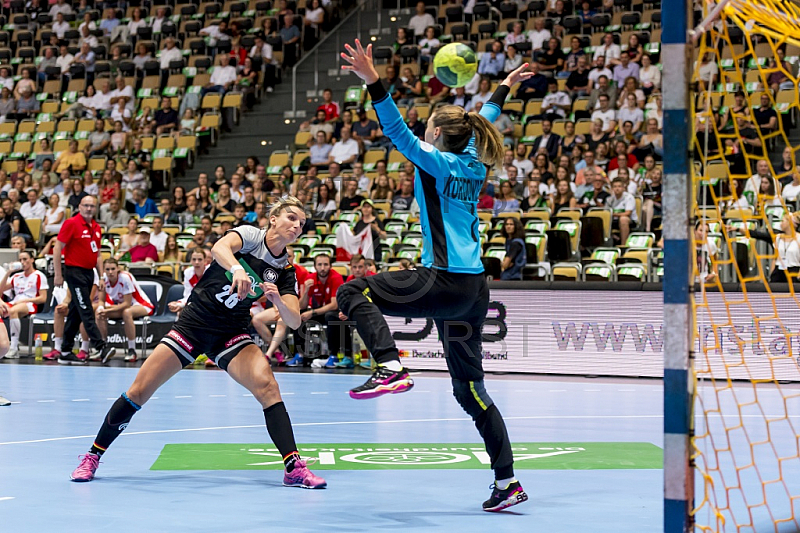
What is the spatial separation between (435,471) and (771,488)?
6.86 feet

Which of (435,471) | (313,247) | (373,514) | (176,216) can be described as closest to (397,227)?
(313,247)

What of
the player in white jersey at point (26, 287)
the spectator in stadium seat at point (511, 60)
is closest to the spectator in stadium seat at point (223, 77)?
the spectator in stadium seat at point (511, 60)

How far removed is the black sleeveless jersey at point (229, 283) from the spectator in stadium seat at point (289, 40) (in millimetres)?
18718

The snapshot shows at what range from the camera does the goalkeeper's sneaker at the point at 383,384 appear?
16.0 feet

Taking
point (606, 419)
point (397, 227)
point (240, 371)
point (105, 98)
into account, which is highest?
point (105, 98)

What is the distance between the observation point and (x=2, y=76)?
26.5 meters

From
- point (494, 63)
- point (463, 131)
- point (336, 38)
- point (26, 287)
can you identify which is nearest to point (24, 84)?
point (336, 38)

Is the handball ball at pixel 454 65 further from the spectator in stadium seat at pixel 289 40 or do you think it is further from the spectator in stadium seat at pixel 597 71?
the spectator in stadium seat at pixel 289 40

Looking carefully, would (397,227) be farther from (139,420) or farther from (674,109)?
(674,109)

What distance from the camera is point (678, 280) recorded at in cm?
369

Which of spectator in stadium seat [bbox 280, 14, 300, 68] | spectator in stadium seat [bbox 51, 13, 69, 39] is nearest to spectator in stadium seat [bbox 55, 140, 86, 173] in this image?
spectator in stadium seat [bbox 280, 14, 300, 68]

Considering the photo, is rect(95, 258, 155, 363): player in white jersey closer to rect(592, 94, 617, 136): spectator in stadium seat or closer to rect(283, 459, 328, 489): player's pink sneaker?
rect(592, 94, 617, 136): spectator in stadium seat

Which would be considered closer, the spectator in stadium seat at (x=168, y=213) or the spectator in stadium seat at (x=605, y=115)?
the spectator in stadium seat at (x=605, y=115)

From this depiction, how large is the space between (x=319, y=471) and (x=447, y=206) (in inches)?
89.4
